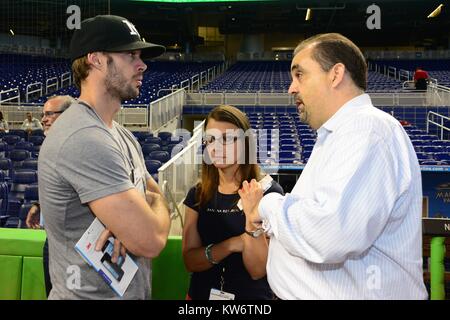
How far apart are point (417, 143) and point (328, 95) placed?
8562mm

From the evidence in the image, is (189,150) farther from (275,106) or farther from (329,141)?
(275,106)

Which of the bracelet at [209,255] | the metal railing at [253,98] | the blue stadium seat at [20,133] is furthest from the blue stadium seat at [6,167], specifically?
the metal railing at [253,98]

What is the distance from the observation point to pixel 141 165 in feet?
5.32

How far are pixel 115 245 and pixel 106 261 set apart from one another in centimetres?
5

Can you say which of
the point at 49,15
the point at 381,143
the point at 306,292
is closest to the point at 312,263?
the point at 306,292

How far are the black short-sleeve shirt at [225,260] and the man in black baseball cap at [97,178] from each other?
457 mm

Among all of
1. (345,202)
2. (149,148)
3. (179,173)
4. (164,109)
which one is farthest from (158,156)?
(345,202)

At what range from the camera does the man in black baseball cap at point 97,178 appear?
1.28 meters

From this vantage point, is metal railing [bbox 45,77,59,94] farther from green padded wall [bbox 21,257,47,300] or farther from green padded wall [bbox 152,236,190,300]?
green padded wall [bbox 152,236,190,300]

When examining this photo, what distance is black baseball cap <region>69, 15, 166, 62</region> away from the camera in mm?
1407

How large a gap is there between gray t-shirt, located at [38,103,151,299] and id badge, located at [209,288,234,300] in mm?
524

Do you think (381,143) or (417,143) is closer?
(381,143)

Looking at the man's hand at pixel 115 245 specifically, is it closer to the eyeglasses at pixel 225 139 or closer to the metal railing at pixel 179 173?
the eyeglasses at pixel 225 139

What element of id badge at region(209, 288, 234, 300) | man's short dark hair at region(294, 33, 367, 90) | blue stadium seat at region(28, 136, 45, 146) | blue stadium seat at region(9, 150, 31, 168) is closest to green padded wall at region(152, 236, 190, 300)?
id badge at region(209, 288, 234, 300)
